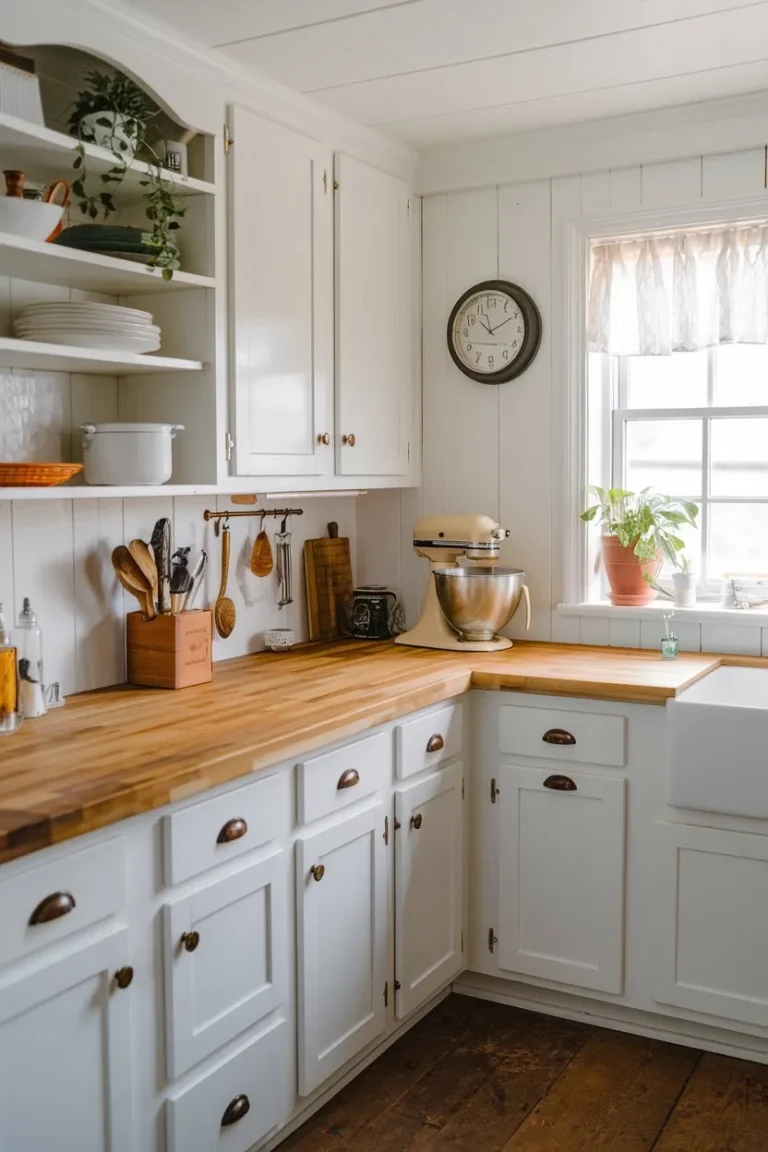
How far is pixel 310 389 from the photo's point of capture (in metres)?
3.13

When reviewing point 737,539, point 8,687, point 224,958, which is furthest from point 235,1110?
point 737,539

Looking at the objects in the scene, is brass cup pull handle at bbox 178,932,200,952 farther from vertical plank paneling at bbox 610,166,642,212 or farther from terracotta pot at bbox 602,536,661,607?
vertical plank paneling at bbox 610,166,642,212

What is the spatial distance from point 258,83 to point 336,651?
1544 millimetres

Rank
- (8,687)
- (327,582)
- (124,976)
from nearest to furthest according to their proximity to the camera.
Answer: (124,976)
(8,687)
(327,582)

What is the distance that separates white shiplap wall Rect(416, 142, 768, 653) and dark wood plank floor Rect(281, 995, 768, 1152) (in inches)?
44.5

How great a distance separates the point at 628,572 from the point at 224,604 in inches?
46.9

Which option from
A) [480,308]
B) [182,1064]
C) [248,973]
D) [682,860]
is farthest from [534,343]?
[182,1064]

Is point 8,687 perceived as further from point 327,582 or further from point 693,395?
point 693,395

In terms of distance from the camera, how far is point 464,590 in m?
3.34

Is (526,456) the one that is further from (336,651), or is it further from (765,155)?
(765,155)

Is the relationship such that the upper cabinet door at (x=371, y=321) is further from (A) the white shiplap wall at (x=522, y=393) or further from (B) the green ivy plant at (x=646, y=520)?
(B) the green ivy plant at (x=646, y=520)

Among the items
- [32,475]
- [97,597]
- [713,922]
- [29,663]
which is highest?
[32,475]

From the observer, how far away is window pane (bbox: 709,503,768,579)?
11.1ft

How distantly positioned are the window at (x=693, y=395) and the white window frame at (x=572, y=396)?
0.04 m
